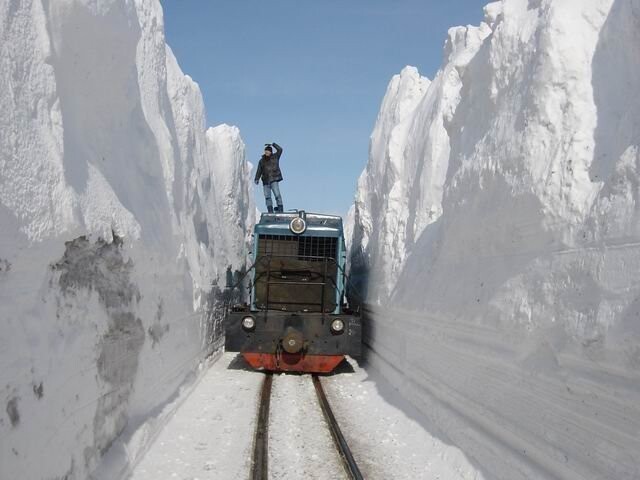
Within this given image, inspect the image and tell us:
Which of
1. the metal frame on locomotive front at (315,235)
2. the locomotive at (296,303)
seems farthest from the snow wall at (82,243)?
the metal frame on locomotive front at (315,235)

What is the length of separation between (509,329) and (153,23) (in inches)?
317

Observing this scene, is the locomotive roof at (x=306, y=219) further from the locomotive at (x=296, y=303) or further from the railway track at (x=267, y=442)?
the railway track at (x=267, y=442)

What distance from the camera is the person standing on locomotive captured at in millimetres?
13992

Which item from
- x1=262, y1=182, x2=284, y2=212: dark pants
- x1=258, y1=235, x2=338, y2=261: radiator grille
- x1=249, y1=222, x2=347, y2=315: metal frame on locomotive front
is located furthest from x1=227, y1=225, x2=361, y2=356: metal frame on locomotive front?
x1=262, y1=182, x2=284, y2=212: dark pants

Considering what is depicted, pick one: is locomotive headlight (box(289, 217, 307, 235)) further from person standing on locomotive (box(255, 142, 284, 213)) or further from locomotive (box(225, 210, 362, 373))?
person standing on locomotive (box(255, 142, 284, 213))

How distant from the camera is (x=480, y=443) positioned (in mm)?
4945

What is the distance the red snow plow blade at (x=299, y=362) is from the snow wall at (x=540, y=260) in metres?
1.67

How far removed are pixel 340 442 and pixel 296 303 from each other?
4.74 metres

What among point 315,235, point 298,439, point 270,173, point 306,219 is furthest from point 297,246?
point 298,439

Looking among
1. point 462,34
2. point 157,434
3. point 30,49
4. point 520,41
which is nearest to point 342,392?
point 157,434

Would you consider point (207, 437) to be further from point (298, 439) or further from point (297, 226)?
point (297, 226)

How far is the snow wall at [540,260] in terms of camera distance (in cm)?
343

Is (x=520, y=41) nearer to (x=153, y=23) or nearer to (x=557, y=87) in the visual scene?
(x=557, y=87)

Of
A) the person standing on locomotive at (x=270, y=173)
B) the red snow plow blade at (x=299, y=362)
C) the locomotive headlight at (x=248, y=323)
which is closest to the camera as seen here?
the locomotive headlight at (x=248, y=323)
